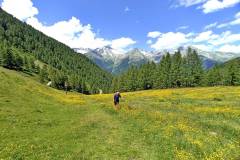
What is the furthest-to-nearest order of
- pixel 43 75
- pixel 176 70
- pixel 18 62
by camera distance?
pixel 43 75
pixel 18 62
pixel 176 70

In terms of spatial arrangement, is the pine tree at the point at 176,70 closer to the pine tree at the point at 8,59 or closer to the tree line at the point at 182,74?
the tree line at the point at 182,74

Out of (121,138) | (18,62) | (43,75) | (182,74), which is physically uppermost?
(18,62)

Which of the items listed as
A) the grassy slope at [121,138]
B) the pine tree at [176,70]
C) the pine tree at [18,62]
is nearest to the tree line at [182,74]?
the pine tree at [176,70]

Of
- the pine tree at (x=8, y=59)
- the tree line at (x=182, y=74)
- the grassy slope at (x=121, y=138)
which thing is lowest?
the grassy slope at (x=121, y=138)

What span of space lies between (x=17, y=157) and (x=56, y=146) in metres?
3.68

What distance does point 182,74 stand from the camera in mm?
124875

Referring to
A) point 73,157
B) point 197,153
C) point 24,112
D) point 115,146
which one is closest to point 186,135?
point 197,153

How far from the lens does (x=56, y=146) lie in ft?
69.4

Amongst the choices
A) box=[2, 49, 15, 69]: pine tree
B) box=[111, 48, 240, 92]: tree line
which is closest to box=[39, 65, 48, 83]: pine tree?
box=[2, 49, 15, 69]: pine tree

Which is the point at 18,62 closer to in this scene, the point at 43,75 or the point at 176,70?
the point at 43,75

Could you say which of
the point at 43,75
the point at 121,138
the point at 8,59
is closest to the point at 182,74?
the point at 43,75

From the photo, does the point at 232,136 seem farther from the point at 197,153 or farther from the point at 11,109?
the point at 11,109

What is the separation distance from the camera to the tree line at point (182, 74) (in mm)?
125875

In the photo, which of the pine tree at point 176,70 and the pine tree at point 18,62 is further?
the pine tree at point 18,62
